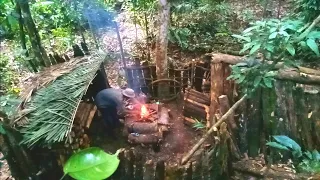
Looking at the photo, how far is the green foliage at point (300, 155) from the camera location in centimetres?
314

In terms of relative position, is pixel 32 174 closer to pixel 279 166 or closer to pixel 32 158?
pixel 32 158

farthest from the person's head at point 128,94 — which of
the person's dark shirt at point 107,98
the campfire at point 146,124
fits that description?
the person's dark shirt at point 107,98

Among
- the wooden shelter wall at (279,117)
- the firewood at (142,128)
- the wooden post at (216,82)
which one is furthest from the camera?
the firewood at (142,128)

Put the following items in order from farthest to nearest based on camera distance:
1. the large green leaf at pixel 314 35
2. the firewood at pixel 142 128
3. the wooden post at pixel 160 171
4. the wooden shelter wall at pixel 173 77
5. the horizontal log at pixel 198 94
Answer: the wooden shelter wall at pixel 173 77, the horizontal log at pixel 198 94, the firewood at pixel 142 128, the wooden post at pixel 160 171, the large green leaf at pixel 314 35

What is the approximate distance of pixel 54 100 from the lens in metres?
3.75

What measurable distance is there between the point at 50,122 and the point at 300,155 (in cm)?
244

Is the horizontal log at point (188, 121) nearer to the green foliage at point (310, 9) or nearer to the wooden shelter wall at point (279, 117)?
the wooden shelter wall at point (279, 117)

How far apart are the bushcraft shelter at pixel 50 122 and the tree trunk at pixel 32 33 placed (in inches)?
32.4

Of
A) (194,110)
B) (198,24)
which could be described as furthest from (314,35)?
(198,24)

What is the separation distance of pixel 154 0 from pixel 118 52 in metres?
1.42

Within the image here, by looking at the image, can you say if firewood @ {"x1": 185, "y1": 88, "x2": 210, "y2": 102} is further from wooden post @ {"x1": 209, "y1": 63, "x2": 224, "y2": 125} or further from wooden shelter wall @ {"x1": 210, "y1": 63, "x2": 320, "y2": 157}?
wooden shelter wall @ {"x1": 210, "y1": 63, "x2": 320, "y2": 157}

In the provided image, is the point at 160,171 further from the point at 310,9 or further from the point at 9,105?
the point at 310,9

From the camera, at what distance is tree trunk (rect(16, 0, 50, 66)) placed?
470 centimetres

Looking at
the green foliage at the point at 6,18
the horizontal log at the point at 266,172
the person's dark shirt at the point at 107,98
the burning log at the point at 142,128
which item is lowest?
the burning log at the point at 142,128
